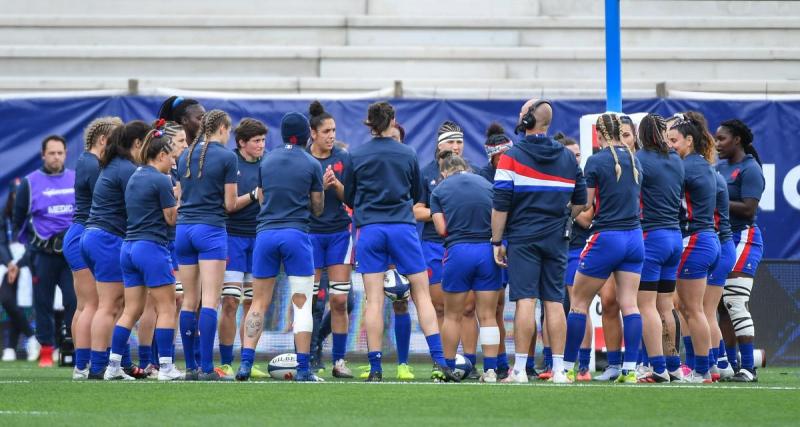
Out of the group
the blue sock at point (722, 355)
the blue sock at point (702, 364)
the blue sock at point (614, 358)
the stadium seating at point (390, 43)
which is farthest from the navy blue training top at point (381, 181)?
the stadium seating at point (390, 43)

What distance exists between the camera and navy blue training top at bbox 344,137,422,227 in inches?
438

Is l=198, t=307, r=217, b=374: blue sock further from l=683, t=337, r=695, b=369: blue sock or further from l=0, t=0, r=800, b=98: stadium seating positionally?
l=0, t=0, r=800, b=98: stadium seating

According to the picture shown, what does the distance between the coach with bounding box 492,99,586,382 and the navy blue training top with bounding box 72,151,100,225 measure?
132 inches

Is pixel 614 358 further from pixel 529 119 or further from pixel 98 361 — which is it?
pixel 98 361

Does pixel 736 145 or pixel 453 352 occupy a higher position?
pixel 736 145

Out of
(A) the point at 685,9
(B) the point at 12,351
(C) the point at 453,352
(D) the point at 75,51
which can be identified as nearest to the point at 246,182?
(C) the point at 453,352

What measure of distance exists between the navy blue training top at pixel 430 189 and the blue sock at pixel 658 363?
250 cm

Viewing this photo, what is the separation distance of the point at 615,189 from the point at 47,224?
6420 mm

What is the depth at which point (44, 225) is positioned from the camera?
14.6m

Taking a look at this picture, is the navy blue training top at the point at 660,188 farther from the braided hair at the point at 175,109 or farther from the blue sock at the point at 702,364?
the braided hair at the point at 175,109

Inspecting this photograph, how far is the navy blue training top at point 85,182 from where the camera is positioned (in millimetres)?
11719

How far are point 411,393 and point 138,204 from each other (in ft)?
8.88

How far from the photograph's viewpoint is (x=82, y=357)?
1146 centimetres

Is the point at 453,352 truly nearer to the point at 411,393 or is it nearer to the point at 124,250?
the point at 411,393
